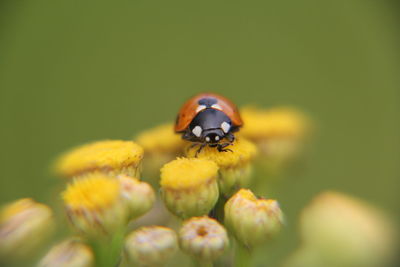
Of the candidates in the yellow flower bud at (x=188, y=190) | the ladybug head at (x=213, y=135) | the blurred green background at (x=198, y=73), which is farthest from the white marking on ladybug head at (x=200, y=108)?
the blurred green background at (x=198, y=73)

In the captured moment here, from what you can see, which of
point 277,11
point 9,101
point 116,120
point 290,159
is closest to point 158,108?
point 116,120

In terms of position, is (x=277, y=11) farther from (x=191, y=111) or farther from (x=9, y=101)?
(x=191, y=111)

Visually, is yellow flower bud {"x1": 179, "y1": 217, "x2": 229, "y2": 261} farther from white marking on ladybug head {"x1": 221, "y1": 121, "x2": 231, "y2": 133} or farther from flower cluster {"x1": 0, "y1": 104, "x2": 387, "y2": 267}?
white marking on ladybug head {"x1": 221, "y1": 121, "x2": 231, "y2": 133}

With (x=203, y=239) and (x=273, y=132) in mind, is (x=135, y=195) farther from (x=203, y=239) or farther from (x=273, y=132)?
(x=273, y=132)

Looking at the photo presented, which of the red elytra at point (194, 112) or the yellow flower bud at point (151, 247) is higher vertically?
the red elytra at point (194, 112)

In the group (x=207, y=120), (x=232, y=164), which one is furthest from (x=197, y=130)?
(x=232, y=164)

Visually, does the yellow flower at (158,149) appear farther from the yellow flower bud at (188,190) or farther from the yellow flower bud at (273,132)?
the yellow flower bud at (188,190)
